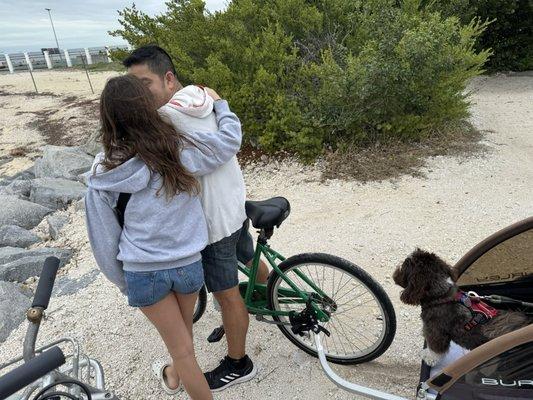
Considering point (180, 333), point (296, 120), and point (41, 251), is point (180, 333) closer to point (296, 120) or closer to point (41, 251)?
point (41, 251)

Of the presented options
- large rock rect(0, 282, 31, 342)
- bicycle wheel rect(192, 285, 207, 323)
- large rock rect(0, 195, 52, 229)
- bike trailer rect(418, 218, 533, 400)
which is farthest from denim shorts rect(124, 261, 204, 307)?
large rock rect(0, 195, 52, 229)

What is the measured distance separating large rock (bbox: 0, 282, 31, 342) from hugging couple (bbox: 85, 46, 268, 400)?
211 centimetres

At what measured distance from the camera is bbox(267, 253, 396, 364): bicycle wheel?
7.66 feet

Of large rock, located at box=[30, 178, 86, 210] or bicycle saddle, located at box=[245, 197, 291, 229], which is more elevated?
bicycle saddle, located at box=[245, 197, 291, 229]

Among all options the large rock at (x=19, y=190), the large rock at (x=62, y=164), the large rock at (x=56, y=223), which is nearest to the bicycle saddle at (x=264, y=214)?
the large rock at (x=56, y=223)

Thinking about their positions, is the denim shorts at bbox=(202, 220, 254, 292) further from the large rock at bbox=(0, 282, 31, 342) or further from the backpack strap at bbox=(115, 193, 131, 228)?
the large rock at bbox=(0, 282, 31, 342)

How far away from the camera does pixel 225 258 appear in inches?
85.2

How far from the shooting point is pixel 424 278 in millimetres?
1938

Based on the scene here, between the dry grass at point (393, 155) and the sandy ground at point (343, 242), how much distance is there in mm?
175

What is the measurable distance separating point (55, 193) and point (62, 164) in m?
2.01

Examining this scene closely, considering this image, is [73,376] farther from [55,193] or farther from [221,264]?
[55,193]

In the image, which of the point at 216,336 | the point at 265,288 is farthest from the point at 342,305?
the point at 216,336

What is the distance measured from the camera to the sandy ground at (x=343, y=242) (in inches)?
102

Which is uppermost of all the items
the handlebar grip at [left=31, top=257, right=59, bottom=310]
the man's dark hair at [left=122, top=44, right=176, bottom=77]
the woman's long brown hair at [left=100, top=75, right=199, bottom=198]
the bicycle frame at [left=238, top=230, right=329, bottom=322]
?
the man's dark hair at [left=122, top=44, right=176, bottom=77]
